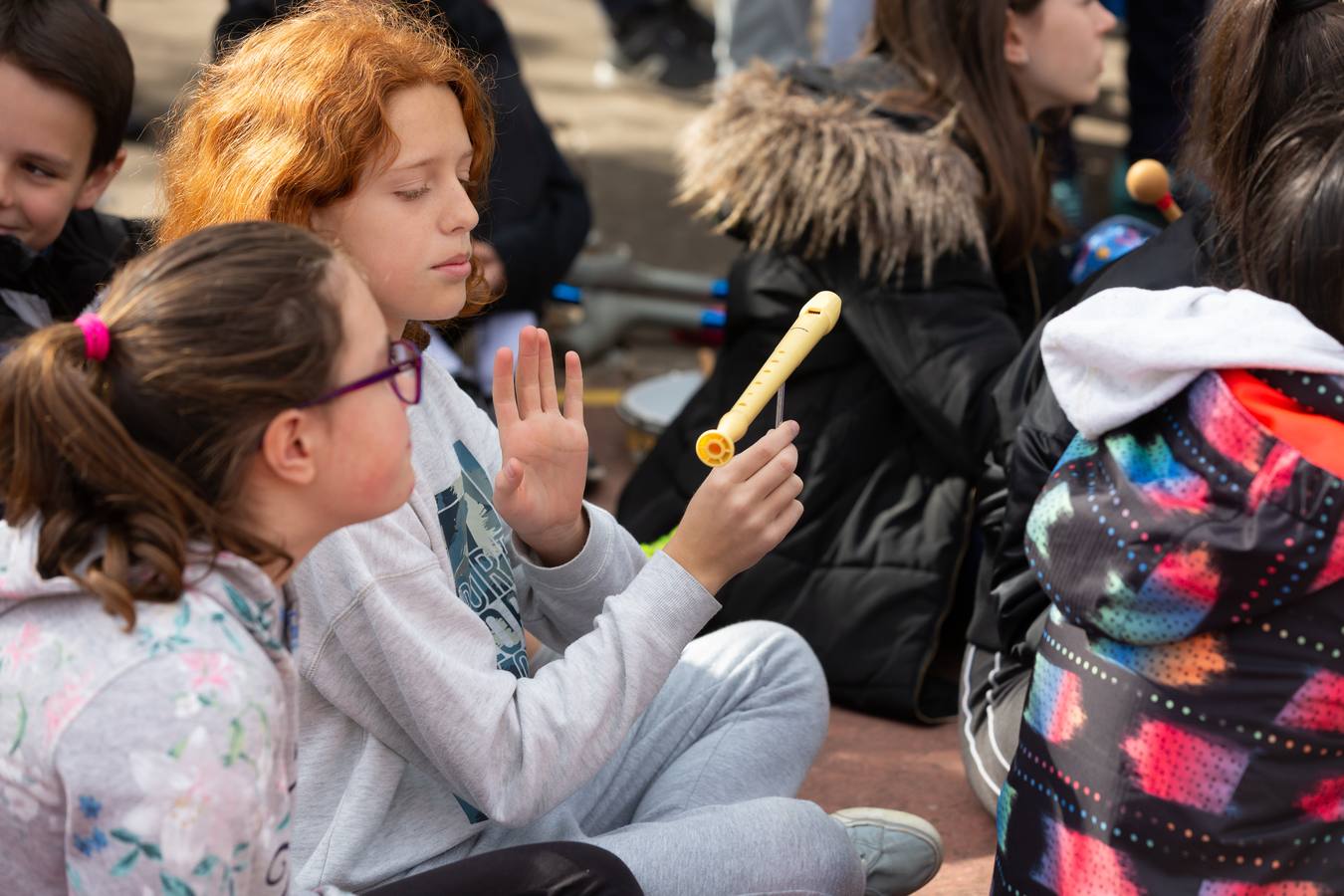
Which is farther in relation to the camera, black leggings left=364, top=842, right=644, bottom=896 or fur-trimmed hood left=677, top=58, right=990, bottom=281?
fur-trimmed hood left=677, top=58, right=990, bottom=281

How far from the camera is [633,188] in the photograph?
471cm

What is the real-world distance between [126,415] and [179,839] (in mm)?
291

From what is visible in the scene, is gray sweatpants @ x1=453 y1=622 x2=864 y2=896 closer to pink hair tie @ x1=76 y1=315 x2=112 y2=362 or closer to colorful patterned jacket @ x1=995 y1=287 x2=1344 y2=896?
colorful patterned jacket @ x1=995 y1=287 x2=1344 y2=896

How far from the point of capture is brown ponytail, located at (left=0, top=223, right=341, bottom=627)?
3.50 feet

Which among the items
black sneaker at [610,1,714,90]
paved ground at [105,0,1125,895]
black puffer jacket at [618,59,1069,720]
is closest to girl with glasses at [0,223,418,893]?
paved ground at [105,0,1125,895]

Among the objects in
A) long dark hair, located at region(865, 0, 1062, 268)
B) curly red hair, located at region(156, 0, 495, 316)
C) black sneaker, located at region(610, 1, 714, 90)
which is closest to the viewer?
curly red hair, located at region(156, 0, 495, 316)

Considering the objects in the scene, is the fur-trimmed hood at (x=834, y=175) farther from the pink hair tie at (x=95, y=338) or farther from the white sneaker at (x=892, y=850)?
the pink hair tie at (x=95, y=338)

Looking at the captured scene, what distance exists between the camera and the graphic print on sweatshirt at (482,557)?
1.51 meters

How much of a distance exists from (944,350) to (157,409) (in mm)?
1351

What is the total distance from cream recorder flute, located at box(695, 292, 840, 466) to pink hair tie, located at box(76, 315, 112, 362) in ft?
1.64

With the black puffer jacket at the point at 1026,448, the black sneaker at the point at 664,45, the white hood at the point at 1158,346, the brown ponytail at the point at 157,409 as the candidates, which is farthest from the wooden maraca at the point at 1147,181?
the black sneaker at the point at 664,45

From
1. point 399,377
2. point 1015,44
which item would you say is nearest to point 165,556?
point 399,377

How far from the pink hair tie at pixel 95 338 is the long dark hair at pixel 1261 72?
1.08 meters

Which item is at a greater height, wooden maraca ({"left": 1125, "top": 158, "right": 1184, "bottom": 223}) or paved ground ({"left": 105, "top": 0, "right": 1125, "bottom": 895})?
wooden maraca ({"left": 1125, "top": 158, "right": 1184, "bottom": 223})
